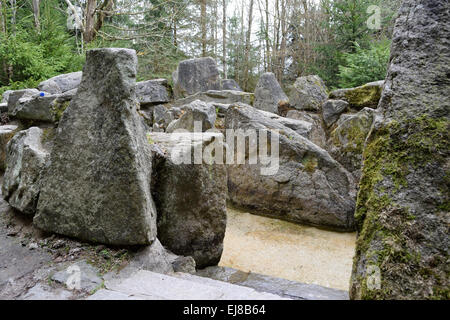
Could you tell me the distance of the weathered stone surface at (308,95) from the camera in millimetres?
9141

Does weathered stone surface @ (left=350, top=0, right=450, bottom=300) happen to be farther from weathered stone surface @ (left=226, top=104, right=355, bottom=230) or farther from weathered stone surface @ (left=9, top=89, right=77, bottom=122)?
weathered stone surface @ (left=226, top=104, right=355, bottom=230)

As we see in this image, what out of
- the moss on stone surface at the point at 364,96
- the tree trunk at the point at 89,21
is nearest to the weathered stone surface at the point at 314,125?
the moss on stone surface at the point at 364,96

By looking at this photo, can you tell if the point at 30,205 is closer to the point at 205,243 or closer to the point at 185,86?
the point at 205,243

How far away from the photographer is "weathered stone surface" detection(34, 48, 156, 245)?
217 centimetres

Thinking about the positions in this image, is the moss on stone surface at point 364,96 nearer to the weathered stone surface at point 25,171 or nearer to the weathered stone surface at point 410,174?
the weathered stone surface at point 410,174

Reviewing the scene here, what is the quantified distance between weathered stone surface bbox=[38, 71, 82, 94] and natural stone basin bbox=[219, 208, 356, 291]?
406 centimetres

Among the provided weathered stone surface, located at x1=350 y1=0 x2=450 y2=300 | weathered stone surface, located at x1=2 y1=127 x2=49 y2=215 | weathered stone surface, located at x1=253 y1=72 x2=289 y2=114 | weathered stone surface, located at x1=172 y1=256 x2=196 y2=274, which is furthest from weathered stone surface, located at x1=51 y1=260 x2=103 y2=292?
weathered stone surface, located at x1=253 y1=72 x2=289 y2=114

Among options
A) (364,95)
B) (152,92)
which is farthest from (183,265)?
(152,92)

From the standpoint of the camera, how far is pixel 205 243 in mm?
3146

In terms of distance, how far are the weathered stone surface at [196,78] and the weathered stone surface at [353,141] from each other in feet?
20.7

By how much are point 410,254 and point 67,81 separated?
278 inches

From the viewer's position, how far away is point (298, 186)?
203 inches
